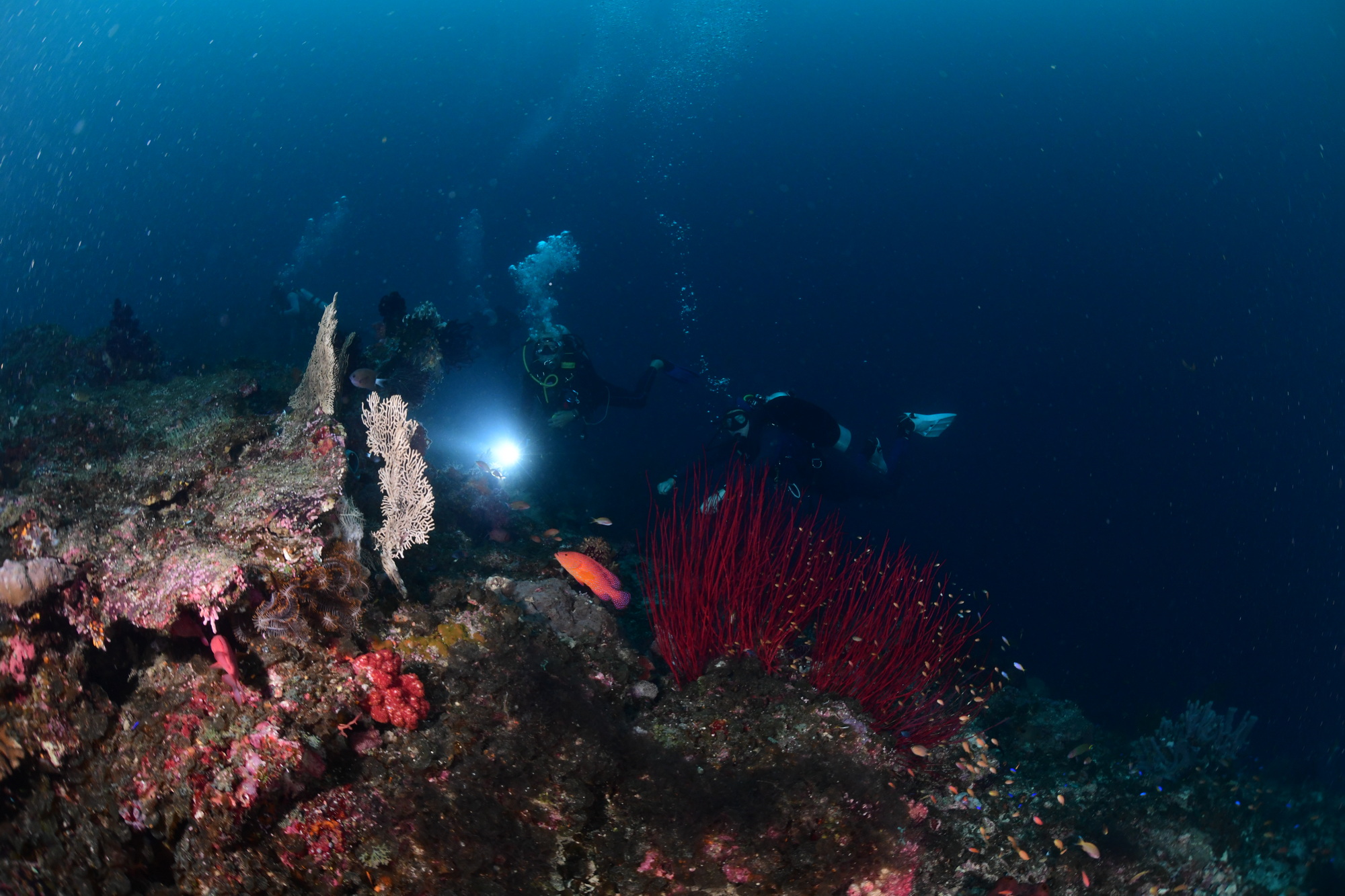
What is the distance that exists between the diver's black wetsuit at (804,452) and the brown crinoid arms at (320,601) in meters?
5.98

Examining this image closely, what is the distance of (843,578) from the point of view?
162 inches

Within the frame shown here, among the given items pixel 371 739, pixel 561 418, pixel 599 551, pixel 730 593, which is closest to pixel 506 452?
pixel 561 418

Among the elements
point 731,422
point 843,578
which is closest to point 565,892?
point 843,578

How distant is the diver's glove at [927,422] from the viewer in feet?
40.4

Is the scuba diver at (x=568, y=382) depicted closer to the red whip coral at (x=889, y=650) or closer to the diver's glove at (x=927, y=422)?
the diver's glove at (x=927, y=422)

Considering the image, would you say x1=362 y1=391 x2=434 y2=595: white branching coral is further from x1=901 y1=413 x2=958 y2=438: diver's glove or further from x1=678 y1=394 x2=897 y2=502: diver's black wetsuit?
x1=901 y1=413 x2=958 y2=438: diver's glove

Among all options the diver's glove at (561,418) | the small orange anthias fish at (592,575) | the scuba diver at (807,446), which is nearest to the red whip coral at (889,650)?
the small orange anthias fish at (592,575)

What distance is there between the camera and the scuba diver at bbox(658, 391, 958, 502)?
9.37 metres

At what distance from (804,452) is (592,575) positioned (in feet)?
23.1

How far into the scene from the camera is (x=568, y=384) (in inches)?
413

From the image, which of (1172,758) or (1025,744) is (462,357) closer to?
(1025,744)

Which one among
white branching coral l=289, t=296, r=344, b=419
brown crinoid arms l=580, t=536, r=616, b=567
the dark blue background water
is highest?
the dark blue background water

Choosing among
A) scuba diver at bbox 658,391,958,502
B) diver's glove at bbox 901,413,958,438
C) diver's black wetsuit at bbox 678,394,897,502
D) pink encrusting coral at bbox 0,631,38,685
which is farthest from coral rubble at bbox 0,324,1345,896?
diver's glove at bbox 901,413,958,438

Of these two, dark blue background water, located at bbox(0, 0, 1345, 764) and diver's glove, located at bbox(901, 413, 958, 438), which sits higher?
dark blue background water, located at bbox(0, 0, 1345, 764)
